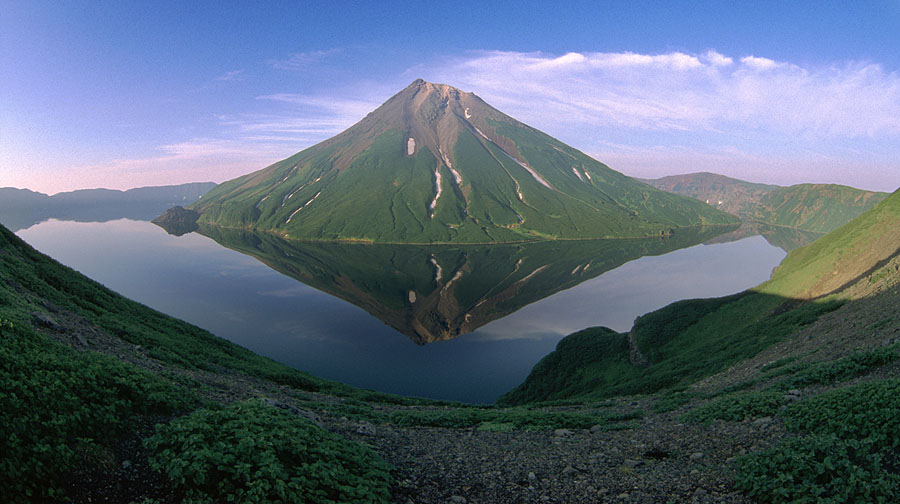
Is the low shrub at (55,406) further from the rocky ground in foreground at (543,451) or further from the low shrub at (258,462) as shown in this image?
the low shrub at (258,462)

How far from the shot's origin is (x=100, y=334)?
21.4m

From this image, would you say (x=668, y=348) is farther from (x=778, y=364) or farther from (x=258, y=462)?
(x=258, y=462)

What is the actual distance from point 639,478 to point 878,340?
18.9 m

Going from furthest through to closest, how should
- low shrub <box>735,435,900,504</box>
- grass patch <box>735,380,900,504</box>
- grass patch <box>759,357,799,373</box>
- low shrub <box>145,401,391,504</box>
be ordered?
grass patch <box>759,357,799,373</box> < grass patch <box>735,380,900,504</box> < low shrub <box>735,435,900,504</box> < low shrub <box>145,401,391,504</box>

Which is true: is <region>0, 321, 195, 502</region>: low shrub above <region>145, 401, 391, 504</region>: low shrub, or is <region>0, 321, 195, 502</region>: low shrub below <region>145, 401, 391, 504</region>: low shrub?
above

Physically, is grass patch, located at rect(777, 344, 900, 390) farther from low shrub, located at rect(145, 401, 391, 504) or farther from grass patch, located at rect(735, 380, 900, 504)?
low shrub, located at rect(145, 401, 391, 504)

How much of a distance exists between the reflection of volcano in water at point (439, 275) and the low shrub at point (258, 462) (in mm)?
61140

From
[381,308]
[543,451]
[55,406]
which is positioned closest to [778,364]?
[543,451]

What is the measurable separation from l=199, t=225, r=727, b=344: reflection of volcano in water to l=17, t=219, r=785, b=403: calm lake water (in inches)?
85.1

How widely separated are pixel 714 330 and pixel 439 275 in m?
94.3

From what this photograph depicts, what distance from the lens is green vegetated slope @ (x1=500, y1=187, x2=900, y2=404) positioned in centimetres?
3347

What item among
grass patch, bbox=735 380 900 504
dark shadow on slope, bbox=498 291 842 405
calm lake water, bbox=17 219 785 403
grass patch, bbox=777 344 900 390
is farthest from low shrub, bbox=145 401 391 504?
calm lake water, bbox=17 219 785 403

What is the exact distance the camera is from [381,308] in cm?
9181

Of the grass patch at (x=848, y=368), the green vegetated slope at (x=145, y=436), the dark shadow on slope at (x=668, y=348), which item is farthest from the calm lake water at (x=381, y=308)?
the green vegetated slope at (x=145, y=436)
